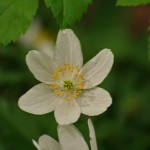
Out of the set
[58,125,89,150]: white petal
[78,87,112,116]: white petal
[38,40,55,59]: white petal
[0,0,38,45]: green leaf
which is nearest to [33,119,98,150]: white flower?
[58,125,89,150]: white petal

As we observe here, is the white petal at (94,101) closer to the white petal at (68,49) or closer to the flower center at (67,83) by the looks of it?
the flower center at (67,83)

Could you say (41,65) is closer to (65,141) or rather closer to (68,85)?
(68,85)

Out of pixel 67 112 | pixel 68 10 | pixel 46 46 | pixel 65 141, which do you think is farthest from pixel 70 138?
pixel 46 46

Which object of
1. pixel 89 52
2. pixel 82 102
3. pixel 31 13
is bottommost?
pixel 89 52

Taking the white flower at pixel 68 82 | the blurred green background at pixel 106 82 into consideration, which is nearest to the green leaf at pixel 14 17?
the white flower at pixel 68 82

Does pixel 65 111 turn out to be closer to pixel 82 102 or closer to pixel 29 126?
pixel 82 102

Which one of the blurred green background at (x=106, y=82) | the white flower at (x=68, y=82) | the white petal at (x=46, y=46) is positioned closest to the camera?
the white flower at (x=68, y=82)

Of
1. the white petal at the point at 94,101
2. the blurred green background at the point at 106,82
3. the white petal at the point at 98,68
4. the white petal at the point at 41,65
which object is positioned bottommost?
the blurred green background at the point at 106,82

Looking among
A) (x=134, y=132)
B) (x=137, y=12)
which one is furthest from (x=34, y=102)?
(x=137, y=12)
